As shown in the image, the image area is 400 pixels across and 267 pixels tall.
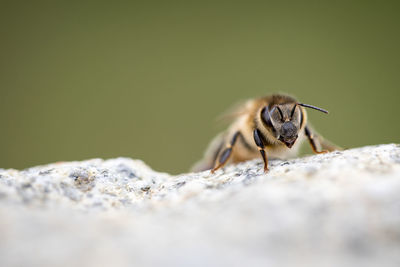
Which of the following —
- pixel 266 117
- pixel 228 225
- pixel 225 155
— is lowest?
pixel 225 155

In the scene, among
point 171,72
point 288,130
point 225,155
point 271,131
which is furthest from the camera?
point 171,72

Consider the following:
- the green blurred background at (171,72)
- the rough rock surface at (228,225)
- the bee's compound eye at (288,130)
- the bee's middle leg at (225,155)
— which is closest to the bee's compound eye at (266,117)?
the bee's compound eye at (288,130)

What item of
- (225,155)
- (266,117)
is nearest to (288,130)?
(266,117)

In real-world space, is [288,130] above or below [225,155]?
Result: above

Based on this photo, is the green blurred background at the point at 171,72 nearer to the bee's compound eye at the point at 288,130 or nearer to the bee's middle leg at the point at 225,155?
the bee's middle leg at the point at 225,155

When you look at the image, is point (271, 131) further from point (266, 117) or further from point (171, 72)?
point (171, 72)
